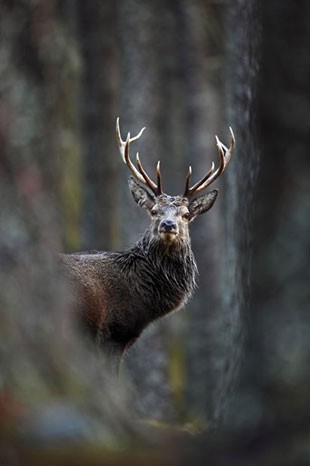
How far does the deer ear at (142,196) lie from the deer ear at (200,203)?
40cm

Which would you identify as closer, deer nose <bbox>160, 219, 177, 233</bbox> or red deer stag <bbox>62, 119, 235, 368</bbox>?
red deer stag <bbox>62, 119, 235, 368</bbox>

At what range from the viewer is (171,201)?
1162 centimetres

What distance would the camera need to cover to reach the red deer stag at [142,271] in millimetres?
11039

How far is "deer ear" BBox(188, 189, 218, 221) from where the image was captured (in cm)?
1186

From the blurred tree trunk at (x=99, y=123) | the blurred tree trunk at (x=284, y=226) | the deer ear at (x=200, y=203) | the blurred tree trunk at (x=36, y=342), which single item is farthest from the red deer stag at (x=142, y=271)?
the blurred tree trunk at (x=284, y=226)

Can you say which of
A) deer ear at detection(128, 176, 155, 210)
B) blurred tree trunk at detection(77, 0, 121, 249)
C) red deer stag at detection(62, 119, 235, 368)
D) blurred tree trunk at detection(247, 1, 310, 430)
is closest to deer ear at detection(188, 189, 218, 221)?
red deer stag at detection(62, 119, 235, 368)

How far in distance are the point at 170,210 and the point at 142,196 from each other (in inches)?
26.0

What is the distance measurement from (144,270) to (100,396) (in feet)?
25.2

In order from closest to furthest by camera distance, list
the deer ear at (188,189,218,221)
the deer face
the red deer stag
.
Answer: the red deer stag → the deer face → the deer ear at (188,189,218,221)

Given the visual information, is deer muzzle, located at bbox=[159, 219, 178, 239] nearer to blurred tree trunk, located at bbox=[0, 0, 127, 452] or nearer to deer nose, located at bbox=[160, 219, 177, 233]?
deer nose, located at bbox=[160, 219, 177, 233]

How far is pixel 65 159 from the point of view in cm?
1892

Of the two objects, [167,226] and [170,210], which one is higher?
[170,210]

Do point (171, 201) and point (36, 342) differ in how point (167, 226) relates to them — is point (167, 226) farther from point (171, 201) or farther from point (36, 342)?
point (36, 342)

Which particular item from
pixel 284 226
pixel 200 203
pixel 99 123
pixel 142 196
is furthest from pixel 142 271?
pixel 99 123
